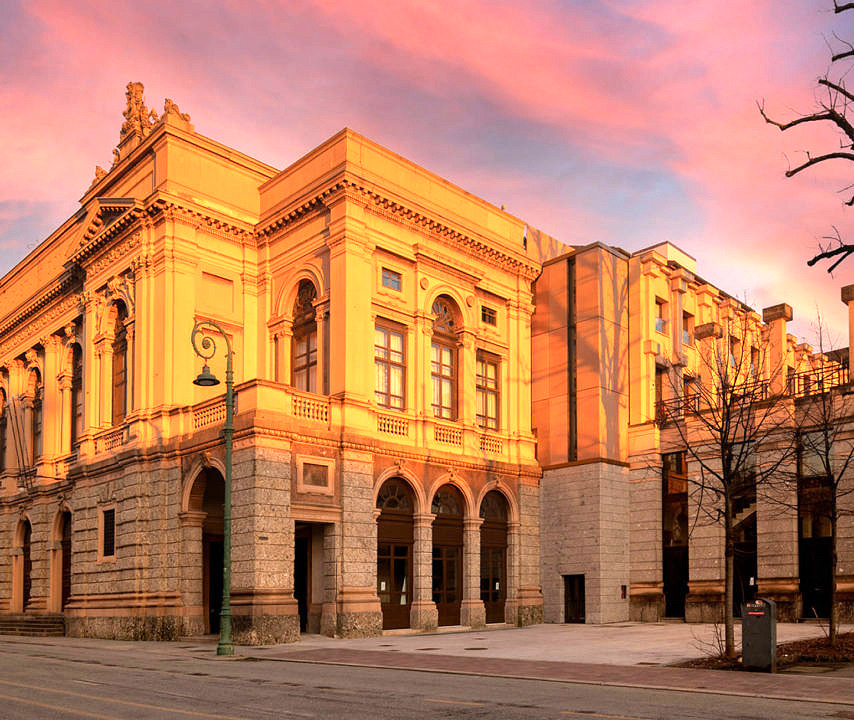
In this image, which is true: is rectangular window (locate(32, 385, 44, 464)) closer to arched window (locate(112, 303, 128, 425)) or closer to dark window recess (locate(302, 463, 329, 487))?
arched window (locate(112, 303, 128, 425))

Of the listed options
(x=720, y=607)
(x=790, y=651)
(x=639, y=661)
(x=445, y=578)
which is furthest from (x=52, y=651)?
(x=720, y=607)

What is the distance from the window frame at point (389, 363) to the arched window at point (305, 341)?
236cm

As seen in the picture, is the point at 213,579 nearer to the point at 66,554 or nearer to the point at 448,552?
the point at 448,552

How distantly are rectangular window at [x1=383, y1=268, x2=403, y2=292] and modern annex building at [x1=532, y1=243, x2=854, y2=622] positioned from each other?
813 centimetres

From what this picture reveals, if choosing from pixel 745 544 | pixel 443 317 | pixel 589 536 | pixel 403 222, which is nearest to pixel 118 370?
pixel 403 222

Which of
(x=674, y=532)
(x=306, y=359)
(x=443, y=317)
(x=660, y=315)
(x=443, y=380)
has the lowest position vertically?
(x=674, y=532)

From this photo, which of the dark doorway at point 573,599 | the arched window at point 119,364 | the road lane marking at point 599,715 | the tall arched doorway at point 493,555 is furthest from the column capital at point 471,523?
the road lane marking at point 599,715

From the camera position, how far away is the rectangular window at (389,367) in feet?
110

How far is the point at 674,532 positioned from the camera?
36438mm

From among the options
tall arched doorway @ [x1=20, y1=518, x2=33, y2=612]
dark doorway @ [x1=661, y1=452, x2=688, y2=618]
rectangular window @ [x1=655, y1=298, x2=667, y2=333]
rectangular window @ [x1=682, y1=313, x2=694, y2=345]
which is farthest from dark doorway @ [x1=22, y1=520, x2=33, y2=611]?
rectangular window @ [x1=682, y1=313, x2=694, y2=345]

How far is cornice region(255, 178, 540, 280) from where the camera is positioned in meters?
32.6

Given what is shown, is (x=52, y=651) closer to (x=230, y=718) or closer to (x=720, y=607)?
(x=230, y=718)

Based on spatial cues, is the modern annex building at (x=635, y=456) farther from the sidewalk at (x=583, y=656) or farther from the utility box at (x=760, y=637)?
the utility box at (x=760, y=637)

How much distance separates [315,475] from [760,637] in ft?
52.5
